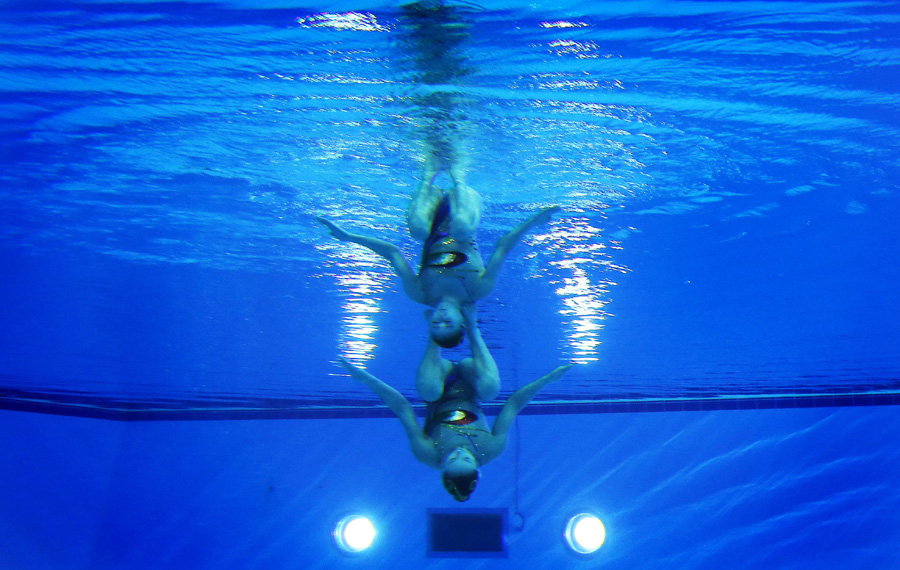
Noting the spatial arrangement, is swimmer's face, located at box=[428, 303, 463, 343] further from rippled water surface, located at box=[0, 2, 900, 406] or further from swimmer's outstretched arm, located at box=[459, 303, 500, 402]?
rippled water surface, located at box=[0, 2, 900, 406]

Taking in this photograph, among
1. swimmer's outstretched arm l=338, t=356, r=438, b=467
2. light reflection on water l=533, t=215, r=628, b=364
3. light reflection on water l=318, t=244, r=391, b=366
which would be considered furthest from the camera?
light reflection on water l=318, t=244, r=391, b=366

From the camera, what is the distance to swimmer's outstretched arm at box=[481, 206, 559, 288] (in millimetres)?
3459

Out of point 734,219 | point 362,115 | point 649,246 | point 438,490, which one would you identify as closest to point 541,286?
point 649,246

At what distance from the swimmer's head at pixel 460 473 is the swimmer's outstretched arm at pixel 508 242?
108cm

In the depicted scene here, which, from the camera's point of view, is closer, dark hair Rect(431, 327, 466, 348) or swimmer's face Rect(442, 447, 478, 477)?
dark hair Rect(431, 327, 466, 348)

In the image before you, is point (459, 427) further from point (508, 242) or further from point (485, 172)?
point (485, 172)

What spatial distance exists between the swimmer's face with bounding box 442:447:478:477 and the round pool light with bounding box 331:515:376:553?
15.3 feet

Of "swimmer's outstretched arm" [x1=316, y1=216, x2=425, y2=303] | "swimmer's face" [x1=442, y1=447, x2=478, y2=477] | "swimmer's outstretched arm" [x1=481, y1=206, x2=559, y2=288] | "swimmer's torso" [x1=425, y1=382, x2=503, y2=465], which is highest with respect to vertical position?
"swimmer's outstretched arm" [x1=316, y1=216, x2=425, y2=303]

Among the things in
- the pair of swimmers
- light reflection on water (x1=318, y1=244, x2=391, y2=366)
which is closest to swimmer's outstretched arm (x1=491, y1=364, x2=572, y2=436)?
the pair of swimmers

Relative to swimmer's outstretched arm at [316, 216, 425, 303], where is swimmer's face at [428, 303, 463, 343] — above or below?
below

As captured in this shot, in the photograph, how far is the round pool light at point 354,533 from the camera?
8.10m

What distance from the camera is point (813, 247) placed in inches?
190

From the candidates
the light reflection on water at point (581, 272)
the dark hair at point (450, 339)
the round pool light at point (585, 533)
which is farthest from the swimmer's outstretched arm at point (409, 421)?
the round pool light at point (585, 533)

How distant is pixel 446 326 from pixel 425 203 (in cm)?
86
